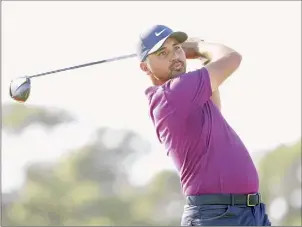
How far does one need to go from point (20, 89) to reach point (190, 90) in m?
1.17

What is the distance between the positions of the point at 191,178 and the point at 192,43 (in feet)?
2.13

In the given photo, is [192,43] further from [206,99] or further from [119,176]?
[119,176]

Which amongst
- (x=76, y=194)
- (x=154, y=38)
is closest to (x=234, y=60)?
(x=154, y=38)

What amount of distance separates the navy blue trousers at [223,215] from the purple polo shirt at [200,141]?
0.20ft

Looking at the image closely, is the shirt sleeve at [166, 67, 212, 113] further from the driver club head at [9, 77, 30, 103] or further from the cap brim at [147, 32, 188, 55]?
the driver club head at [9, 77, 30, 103]

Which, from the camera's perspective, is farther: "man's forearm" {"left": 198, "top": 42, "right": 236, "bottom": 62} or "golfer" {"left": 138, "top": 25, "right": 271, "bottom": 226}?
"man's forearm" {"left": 198, "top": 42, "right": 236, "bottom": 62}

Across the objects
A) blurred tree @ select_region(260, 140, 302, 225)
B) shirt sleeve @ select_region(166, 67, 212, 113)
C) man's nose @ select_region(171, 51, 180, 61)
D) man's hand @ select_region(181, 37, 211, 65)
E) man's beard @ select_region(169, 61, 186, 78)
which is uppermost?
man's hand @ select_region(181, 37, 211, 65)

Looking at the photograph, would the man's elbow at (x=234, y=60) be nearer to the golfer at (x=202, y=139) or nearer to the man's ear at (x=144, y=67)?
the golfer at (x=202, y=139)

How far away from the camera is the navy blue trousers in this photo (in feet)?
14.1

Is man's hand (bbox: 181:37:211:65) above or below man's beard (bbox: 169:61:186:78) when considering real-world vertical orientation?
above

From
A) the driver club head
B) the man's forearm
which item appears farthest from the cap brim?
the driver club head

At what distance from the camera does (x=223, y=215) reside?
429 cm

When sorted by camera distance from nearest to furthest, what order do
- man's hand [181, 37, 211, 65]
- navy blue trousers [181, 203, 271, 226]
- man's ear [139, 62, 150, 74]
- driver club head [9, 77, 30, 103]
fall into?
navy blue trousers [181, 203, 271, 226] < man's ear [139, 62, 150, 74] < man's hand [181, 37, 211, 65] < driver club head [9, 77, 30, 103]

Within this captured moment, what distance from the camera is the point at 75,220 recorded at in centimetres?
2528
